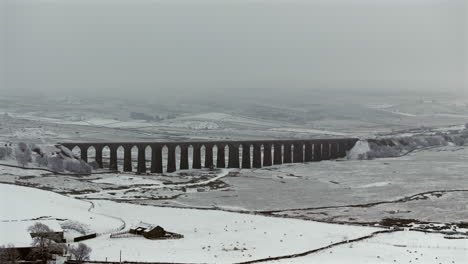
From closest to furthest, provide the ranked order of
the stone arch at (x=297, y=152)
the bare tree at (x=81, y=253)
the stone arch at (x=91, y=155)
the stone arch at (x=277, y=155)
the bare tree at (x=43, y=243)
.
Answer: the bare tree at (x=81, y=253)
the bare tree at (x=43, y=243)
the stone arch at (x=91, y=155)
the stone arch at (x=277, y=155)
the stone arch at (x=297, y=152)

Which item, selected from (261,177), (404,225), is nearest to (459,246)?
(404,225)

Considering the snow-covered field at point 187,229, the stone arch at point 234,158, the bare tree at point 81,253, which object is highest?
the bare tree at point 81,253

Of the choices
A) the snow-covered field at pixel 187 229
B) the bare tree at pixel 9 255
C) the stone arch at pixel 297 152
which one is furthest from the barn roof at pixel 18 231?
the stone arch at pixel 297 152

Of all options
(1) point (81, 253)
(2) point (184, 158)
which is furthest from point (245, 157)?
(1) point (81, 253)

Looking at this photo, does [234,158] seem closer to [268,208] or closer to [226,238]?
[268,208]

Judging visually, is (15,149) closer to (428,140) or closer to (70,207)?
(70,207)

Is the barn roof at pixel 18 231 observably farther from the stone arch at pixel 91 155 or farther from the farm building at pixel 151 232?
the stone arch at pixel 91 155
